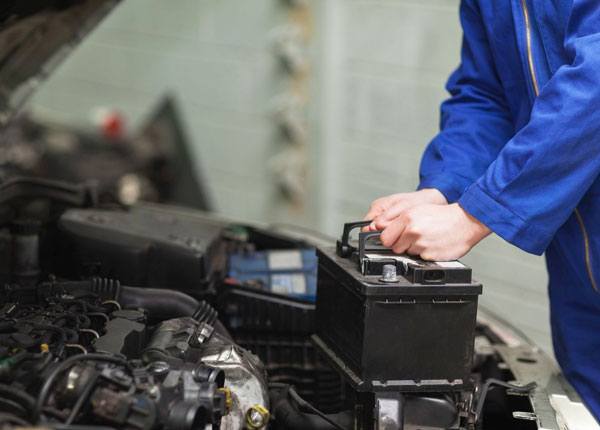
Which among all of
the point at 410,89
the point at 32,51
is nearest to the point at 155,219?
the point at 32,51

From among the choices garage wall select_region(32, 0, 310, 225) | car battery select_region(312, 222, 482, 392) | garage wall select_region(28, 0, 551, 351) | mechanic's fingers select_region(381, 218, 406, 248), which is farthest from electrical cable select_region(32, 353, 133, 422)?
garage wall select_region(32, 0, 310, 225)

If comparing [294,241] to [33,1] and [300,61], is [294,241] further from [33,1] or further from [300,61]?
[300,61]

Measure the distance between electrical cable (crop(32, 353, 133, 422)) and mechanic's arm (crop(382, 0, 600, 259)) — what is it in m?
0.48

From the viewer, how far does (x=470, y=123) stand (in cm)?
173

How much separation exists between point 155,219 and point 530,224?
94cm

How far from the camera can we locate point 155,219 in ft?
6.57

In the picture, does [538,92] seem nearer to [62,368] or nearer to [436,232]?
[436,232]

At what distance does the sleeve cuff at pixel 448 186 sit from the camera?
1.60 m

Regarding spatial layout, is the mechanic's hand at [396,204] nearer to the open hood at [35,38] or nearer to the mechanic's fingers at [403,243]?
the mechanic's fingers at [403,243]

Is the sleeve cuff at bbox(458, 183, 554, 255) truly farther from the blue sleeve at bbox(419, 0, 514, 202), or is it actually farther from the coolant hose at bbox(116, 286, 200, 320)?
the coolant hose at bbox(116, 286, 200, 320)

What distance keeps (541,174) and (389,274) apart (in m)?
0.29

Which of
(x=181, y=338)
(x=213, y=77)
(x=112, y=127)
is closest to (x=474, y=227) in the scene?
(x=181, y=338)

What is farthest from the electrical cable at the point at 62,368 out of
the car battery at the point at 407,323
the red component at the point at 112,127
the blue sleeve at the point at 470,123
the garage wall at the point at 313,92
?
the red component at the point at 112,127

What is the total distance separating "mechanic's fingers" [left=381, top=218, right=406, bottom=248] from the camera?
1.41 m
